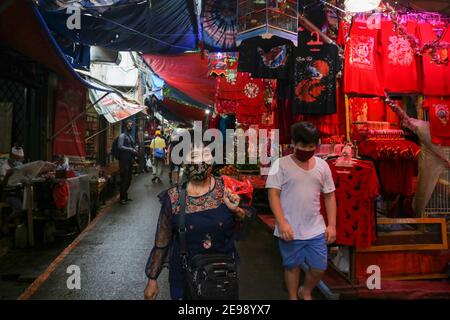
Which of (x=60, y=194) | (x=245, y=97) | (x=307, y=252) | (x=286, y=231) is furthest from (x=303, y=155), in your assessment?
(x=245, y=97)

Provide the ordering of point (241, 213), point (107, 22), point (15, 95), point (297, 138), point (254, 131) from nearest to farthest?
point (241, 213), point (297, 138), point (107, 22), point (15, 95), point (254, 131)

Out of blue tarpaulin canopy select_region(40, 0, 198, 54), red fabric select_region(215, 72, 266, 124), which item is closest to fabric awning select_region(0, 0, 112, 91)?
blue tarpaulin canopy select_region(40, 0, 198, 54)

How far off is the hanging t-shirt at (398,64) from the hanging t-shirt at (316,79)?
26.4 inches

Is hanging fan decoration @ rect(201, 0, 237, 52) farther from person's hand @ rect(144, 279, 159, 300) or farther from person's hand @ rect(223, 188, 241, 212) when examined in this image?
person's hand @ rect(144, 279, 159, 300)

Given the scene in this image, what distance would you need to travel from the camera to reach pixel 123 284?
465 cm

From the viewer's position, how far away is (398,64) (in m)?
5.01

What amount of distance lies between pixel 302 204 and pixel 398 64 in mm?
2838

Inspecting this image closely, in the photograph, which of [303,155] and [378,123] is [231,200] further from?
[378,123]

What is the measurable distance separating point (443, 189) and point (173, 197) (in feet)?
13.9

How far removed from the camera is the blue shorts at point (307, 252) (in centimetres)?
355

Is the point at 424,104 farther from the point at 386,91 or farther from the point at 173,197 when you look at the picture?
the point at 173,197

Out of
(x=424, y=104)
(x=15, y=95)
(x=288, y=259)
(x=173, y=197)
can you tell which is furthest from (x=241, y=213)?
(x=15, y=95)

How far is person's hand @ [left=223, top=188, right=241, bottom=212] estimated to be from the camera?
2820mm

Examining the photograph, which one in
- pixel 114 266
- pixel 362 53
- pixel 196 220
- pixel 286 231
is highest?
pixel 362 53
